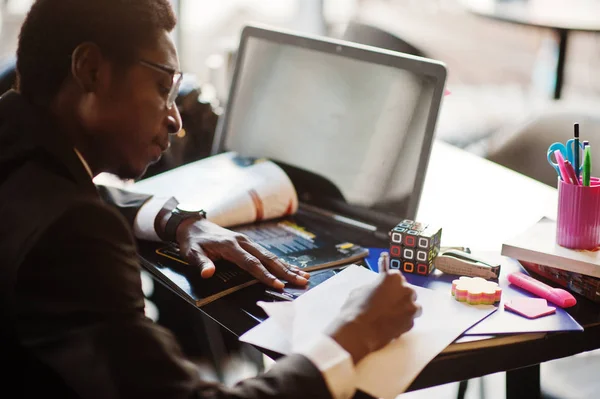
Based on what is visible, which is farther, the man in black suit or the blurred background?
the blurred background

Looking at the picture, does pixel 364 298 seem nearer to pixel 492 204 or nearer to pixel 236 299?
pixel 236 299

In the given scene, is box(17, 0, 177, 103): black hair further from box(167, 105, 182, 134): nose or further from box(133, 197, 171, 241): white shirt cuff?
box(133, 197, 171, 241): white shirt cuff

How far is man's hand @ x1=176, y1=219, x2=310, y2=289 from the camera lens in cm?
117

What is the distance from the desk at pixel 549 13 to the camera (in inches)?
106

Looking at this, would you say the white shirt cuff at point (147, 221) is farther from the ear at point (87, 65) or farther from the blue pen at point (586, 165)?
the blue pen at point (586, 165)

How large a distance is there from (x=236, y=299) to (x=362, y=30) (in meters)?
1.27

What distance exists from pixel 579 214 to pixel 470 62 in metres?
3.90

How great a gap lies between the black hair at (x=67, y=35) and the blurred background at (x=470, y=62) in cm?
7

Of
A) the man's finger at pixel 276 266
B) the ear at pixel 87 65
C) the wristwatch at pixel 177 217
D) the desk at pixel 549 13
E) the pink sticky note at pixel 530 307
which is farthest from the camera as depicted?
the desk at pixel 549 13

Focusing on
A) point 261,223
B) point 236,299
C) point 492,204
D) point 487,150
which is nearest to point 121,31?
point 236,299

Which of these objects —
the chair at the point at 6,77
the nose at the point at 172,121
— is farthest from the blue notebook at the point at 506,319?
the chair at the point at 6,77

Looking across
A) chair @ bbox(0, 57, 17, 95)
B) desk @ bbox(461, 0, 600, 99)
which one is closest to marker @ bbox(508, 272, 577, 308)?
chair @ bbox(0, 57, 17, 95)

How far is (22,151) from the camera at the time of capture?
3.03ft

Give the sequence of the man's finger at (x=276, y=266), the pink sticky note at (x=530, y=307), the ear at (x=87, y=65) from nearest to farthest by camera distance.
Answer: the ear at (x=87, y=65) < the pink sticky note at (x=530, y=307) < the man's finger at (x=276, y=266)
